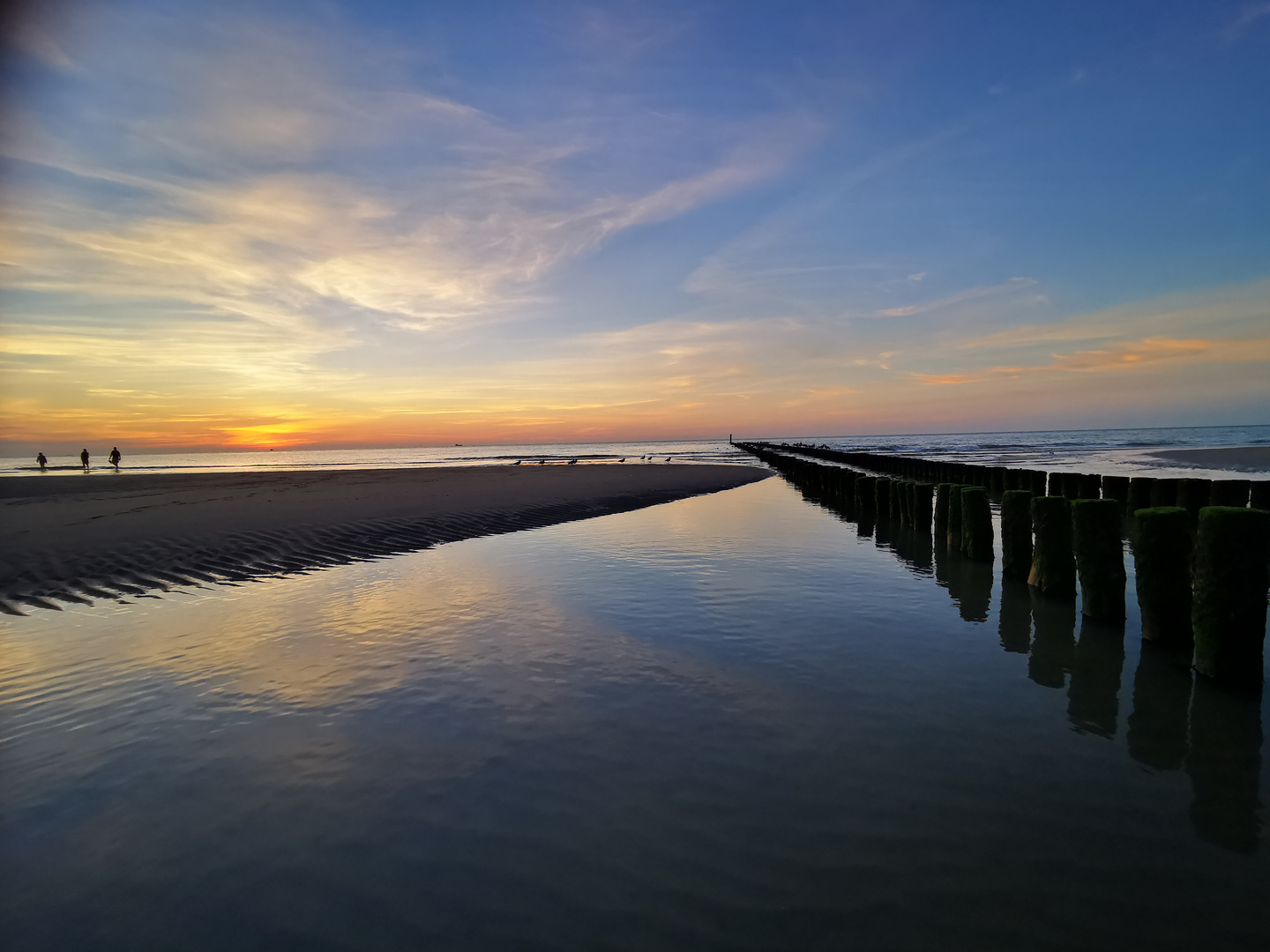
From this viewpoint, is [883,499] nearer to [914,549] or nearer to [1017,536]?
[914,549]

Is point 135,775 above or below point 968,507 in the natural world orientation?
below

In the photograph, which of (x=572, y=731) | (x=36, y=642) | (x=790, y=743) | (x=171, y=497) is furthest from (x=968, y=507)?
(x=171, y=497)

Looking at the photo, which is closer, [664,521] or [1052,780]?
[1052,780]

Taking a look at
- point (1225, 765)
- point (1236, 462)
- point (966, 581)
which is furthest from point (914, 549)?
point (1236, 462)

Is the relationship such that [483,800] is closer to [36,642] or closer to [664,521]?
[36,642]

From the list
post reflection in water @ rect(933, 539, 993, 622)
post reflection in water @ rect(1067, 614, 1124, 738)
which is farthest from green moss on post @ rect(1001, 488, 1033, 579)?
post reflection in water @ rect(1067, 614, 1124, 738)

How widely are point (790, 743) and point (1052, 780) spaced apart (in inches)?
57.2

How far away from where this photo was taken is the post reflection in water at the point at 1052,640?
559 cm

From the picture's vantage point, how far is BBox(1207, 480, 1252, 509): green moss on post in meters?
11.1

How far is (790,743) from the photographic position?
427 cm

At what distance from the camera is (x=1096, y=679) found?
18.0 feet

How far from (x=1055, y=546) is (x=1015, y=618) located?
1368 mm

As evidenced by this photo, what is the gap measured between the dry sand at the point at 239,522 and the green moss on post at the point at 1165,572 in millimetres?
10766

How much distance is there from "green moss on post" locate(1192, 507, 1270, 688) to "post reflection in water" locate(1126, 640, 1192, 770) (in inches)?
13.0
